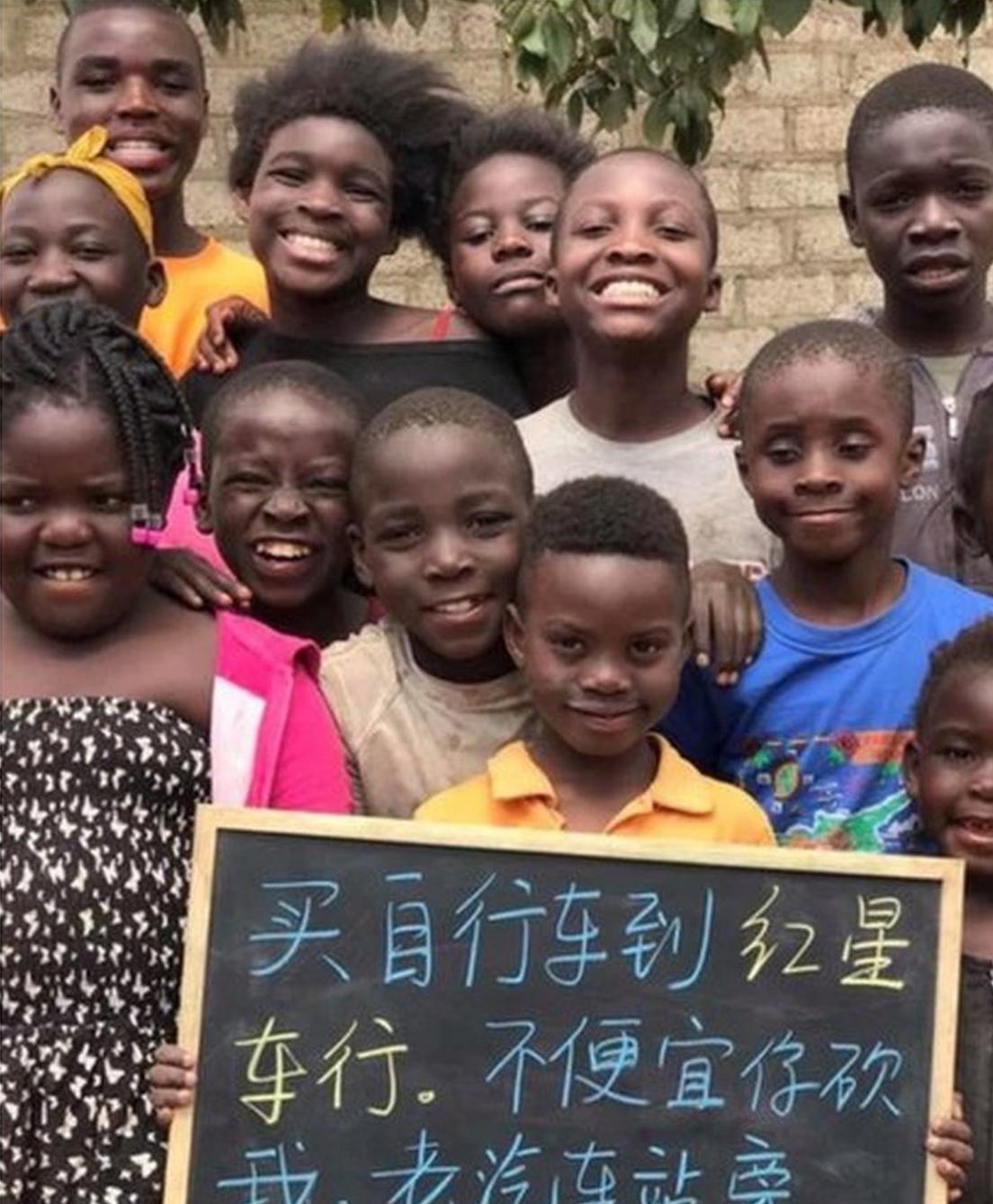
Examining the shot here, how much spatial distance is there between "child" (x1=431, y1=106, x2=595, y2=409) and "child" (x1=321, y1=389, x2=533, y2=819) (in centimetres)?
90

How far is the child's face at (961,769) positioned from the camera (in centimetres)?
339

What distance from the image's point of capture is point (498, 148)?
187 inches

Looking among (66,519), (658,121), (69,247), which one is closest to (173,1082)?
(66,519)

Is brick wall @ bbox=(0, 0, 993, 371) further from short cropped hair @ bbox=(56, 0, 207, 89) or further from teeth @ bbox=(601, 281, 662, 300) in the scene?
teeth @ bbox=(601, 281, 662, 300)

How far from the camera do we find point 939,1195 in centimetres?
306

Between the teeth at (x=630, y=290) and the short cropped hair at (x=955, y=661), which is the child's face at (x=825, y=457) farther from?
the teeth at (x=630, y=290)

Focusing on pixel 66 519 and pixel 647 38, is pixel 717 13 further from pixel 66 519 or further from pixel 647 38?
pixel 66 519

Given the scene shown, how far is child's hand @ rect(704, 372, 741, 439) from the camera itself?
3.94 m

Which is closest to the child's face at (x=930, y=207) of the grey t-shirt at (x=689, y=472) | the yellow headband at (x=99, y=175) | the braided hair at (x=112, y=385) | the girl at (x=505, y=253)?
the grey t-shirt at (x=689, y=472)

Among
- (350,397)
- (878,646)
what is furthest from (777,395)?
(350,397)

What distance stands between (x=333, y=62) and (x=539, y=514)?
5.31ft

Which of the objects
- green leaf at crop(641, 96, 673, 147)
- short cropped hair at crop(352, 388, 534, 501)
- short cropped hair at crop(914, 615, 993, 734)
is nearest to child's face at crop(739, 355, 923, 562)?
short cropped hair at crop(914, 615, 993, 734)

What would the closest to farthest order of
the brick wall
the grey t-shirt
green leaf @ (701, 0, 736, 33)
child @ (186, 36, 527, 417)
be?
1. the grey t-shirt
2. child @ (186, 36, 527, 417)
3. green leaf @ (701, 0, 736, 33)
4. the brick wall

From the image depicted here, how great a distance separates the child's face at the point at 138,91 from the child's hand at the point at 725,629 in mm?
1856
